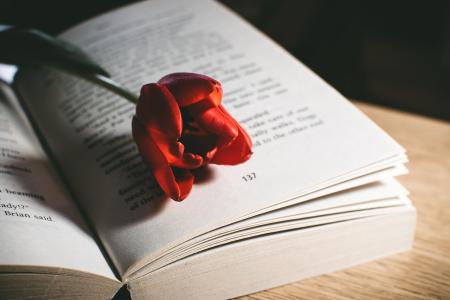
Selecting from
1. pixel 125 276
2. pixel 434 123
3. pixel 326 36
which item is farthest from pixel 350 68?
pixel 125 276

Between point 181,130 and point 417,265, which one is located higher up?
point 181,130

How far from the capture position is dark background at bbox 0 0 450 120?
92cm

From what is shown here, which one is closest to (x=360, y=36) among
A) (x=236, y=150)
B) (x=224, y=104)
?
(x=224, y=104)

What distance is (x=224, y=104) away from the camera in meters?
0.53

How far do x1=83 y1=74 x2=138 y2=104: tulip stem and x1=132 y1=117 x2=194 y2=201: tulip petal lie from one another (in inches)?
2.7

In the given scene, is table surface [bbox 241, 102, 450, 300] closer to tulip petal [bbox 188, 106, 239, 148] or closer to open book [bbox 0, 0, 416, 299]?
open book [bbox 0, 0, 416, 299]

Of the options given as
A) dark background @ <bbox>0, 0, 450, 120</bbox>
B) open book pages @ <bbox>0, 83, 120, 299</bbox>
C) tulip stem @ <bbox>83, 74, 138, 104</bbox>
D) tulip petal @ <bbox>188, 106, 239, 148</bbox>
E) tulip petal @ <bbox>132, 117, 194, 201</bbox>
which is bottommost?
dark background @ <bbox>0, 0, 450, 120</bbox>

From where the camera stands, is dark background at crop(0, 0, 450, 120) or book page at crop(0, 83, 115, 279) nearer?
book page at crop(0, 83, 115, 279)

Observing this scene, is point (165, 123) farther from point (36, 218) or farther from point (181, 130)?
point (36, 218)

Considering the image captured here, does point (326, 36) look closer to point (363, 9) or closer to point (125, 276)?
point (363, 9)

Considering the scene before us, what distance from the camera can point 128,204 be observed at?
431 mm

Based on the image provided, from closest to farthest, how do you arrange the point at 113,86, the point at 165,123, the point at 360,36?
the point at 165,123 < the point at 113,86 < the point at 360,36

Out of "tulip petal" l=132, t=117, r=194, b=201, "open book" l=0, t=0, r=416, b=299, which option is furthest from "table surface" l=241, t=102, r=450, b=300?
"tulip petal" l=132, t=117, r=194, b=201

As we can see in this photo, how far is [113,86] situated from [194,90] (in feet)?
0.41
